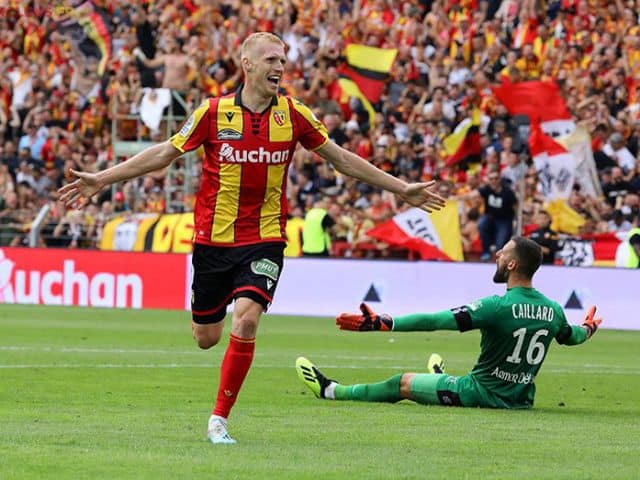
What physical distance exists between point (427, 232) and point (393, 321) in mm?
16690

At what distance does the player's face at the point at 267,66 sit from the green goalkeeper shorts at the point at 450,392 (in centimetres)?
296

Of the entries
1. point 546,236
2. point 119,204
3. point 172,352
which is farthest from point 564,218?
point 172,352

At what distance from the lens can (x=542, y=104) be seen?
26.7 meters

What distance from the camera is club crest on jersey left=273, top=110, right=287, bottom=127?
9.61 meters

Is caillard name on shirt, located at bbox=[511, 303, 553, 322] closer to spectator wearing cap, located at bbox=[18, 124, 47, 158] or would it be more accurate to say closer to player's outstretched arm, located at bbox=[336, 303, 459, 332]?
player's outstretched arm, located at bbox=[336, 303, 459, 332]

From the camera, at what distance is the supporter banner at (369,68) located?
30.5 m

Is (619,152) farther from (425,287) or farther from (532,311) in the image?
(532,311)

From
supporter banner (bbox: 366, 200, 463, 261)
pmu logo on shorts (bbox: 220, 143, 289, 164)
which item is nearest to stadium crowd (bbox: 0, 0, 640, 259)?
supporter banner (bbox: 366, 200, 463, 261)

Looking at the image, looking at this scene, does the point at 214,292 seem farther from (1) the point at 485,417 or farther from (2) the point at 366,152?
(2) the point at 366,152

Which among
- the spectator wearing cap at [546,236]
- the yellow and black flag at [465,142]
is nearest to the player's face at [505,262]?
the spectator wearing cap at [546,236]

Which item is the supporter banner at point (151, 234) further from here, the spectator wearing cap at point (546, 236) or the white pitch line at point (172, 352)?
the white pitch line at point (172, 352)

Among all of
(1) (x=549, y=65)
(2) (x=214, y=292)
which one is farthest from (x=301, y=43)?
(2) (x=214, y=292)

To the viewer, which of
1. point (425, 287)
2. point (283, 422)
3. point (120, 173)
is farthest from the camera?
point (425, 287)

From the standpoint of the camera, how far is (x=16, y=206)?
1259 inches
